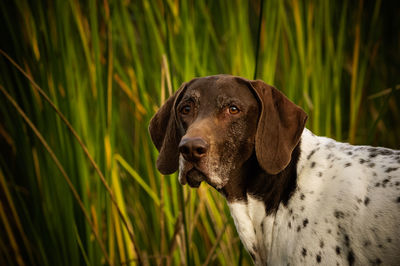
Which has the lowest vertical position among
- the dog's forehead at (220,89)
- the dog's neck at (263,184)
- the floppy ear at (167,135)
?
the dog's neck at (263,184)

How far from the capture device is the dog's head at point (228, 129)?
1926 mm

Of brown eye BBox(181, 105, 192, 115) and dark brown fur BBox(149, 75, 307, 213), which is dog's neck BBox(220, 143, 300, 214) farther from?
brown eye BBox(181, 105, 192, 115)

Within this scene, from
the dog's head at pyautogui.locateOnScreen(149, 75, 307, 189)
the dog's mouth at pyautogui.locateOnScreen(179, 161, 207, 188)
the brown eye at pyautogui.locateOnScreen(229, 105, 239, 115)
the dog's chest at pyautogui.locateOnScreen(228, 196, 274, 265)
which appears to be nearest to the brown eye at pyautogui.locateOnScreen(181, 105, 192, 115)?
the dog's head at pyautogui.locateOnScreen(149, 75, 307, 189)

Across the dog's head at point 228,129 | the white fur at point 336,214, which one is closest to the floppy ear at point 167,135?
the dog's head at point 228,129

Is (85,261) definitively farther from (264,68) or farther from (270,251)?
(264,68)

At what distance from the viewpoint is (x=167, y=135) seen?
7.59 feet

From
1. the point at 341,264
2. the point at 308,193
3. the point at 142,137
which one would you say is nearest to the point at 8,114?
the point at 142,137

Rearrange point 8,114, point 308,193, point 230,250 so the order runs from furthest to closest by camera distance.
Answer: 1. point 230,250
2. point 8,114
3. point 308,193

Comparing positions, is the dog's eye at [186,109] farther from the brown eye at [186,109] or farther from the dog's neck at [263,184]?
the dog's neck at [263,184]

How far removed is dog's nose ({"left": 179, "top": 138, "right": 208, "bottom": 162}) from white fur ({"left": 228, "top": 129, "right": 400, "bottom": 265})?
52 cm

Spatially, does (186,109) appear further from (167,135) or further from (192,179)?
(192,179)

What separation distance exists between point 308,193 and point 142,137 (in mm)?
1589

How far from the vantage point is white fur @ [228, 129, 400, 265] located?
1.75 metres

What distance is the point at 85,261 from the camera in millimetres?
2264
